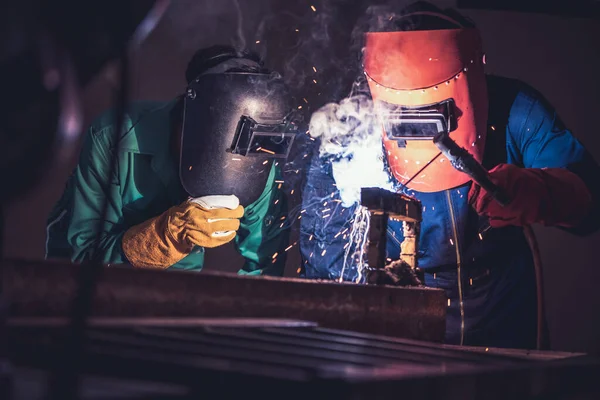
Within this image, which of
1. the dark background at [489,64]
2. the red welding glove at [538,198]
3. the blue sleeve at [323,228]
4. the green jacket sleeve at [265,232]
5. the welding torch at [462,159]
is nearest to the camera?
the welding torch at [462,159]

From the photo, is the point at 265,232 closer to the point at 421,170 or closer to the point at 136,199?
the point at 136,199

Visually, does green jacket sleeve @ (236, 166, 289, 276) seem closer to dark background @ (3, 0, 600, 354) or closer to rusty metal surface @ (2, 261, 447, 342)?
dark background @ (3, 0, 600, 354)

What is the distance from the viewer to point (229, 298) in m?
1.69

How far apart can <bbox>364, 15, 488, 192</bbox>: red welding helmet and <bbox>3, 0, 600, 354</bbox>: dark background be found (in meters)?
0.69

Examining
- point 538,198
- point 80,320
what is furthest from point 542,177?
point 80,320

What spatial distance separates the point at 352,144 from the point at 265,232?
544 mm

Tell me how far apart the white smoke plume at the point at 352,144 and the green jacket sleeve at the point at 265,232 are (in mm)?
259

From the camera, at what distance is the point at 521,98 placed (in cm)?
263

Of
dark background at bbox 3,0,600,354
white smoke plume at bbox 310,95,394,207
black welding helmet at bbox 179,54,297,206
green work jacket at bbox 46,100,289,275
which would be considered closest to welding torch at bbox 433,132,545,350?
white smoke plume at bbox 310,95,394,207

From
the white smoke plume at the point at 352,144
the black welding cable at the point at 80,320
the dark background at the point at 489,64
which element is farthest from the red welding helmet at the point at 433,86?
the black welding cable at the point at 80,320

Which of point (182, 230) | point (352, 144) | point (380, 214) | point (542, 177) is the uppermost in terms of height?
point (352, 144)

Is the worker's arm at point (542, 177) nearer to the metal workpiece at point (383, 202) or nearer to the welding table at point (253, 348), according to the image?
the metal workpiece at point (383, 202)

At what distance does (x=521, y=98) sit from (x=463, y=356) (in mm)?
1500

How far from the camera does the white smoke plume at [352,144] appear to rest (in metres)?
2.70
